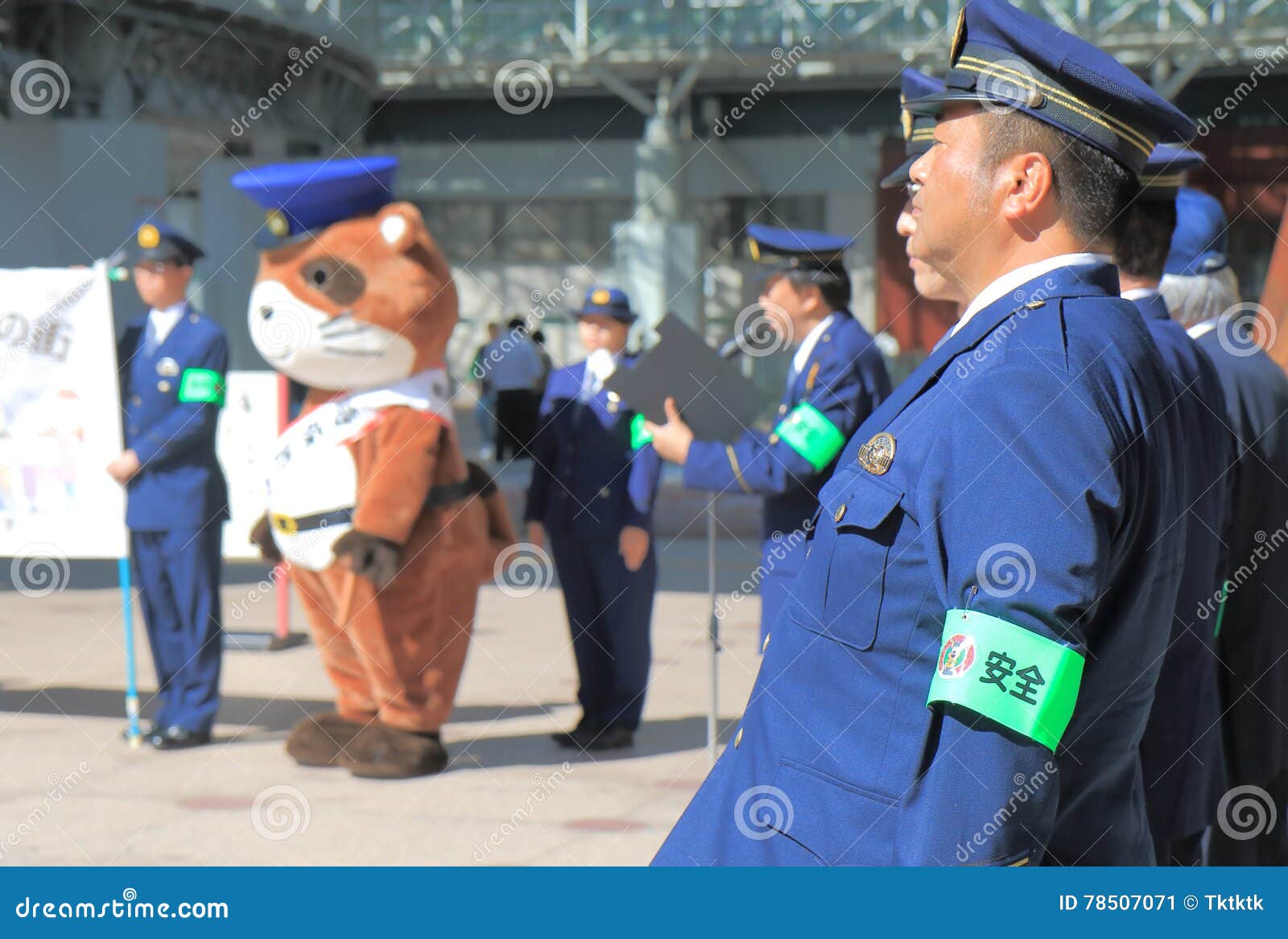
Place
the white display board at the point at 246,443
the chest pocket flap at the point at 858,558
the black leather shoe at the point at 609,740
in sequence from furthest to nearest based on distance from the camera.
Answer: the white display board at the point at 246,443
the black leather shoe at the point at 609,740
the chest pocket flap at the point at 858,558

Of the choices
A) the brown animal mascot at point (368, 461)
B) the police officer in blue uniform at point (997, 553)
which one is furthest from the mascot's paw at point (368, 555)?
the police officer in blue uniform at point (997, 553)

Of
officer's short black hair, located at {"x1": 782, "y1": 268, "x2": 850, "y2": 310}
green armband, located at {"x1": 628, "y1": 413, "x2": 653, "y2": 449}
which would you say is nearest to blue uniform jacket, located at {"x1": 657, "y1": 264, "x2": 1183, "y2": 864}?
officer's short black hair, located at {"x1": 782, "y1": 268, "x2": 850, "y2": 310}

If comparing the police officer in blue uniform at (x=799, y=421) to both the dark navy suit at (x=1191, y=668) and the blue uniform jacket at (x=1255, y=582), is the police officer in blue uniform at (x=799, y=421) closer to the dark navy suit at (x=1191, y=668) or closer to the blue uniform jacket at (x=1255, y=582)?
the blue uniform jacket at (x=1255, y=582)

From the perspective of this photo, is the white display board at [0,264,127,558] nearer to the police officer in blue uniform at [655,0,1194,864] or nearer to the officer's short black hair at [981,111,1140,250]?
the police officer in blue uniform at [655,0,1194,864]

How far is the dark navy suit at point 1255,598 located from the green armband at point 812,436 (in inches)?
52.0

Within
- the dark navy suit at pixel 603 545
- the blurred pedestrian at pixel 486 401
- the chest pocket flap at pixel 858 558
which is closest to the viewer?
the chest pocket flap at pixel 858 558

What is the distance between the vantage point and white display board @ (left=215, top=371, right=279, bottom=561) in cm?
802

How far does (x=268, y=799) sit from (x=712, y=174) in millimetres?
20839

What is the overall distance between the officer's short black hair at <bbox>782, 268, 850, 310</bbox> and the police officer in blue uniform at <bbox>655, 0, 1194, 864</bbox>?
9.97 feet

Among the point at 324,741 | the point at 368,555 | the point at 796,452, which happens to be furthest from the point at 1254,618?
the point at 324,741

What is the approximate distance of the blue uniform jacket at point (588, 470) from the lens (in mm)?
6109

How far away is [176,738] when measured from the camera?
591 cm

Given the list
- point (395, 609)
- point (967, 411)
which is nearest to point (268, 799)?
point (395, 609)

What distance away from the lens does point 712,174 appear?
25.2 metres
